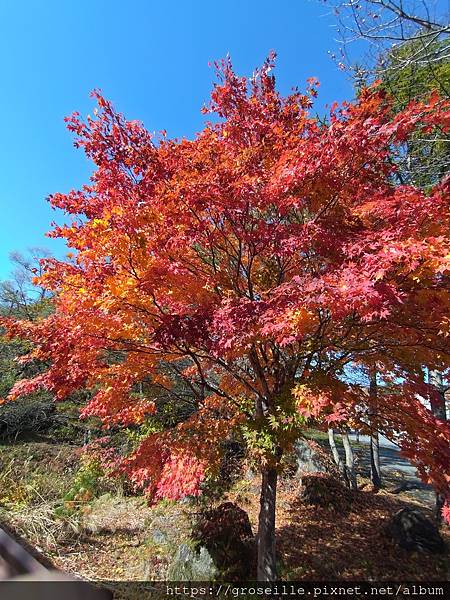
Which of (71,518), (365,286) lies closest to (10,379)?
(71,518)

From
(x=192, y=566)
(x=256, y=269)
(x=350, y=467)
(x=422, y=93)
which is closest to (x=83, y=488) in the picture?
(x=192, y=566)

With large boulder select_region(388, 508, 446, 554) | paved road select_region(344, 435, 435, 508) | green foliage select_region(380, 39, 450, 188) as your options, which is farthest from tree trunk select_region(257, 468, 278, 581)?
green foliage select_region(380, 39, 450, 188)

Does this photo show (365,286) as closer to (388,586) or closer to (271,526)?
(271,526)

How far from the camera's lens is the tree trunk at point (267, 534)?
212 inches

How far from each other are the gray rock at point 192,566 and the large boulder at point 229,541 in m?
0.09

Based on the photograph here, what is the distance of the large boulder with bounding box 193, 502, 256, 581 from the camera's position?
5.88 meters

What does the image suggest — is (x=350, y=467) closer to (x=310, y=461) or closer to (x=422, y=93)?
(x=310, y=461)

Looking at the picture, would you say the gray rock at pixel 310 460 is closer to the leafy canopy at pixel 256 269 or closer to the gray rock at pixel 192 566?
the gray rock at pixel 192 566

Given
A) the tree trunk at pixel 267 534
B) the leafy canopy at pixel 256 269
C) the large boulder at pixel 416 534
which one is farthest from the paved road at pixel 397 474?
the leafy canopy at pixel 256 269

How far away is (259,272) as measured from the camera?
17.8 ft

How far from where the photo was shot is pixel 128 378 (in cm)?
539

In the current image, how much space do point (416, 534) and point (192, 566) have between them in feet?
14.5

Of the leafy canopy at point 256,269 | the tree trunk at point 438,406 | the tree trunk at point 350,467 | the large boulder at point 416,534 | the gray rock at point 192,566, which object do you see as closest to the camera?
the leafy canopy at point 256,269

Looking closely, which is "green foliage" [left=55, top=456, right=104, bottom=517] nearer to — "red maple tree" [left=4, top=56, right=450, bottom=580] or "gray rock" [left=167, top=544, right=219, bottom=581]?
"gray rock" [left=167, top=544, right=219, bottom=581]
